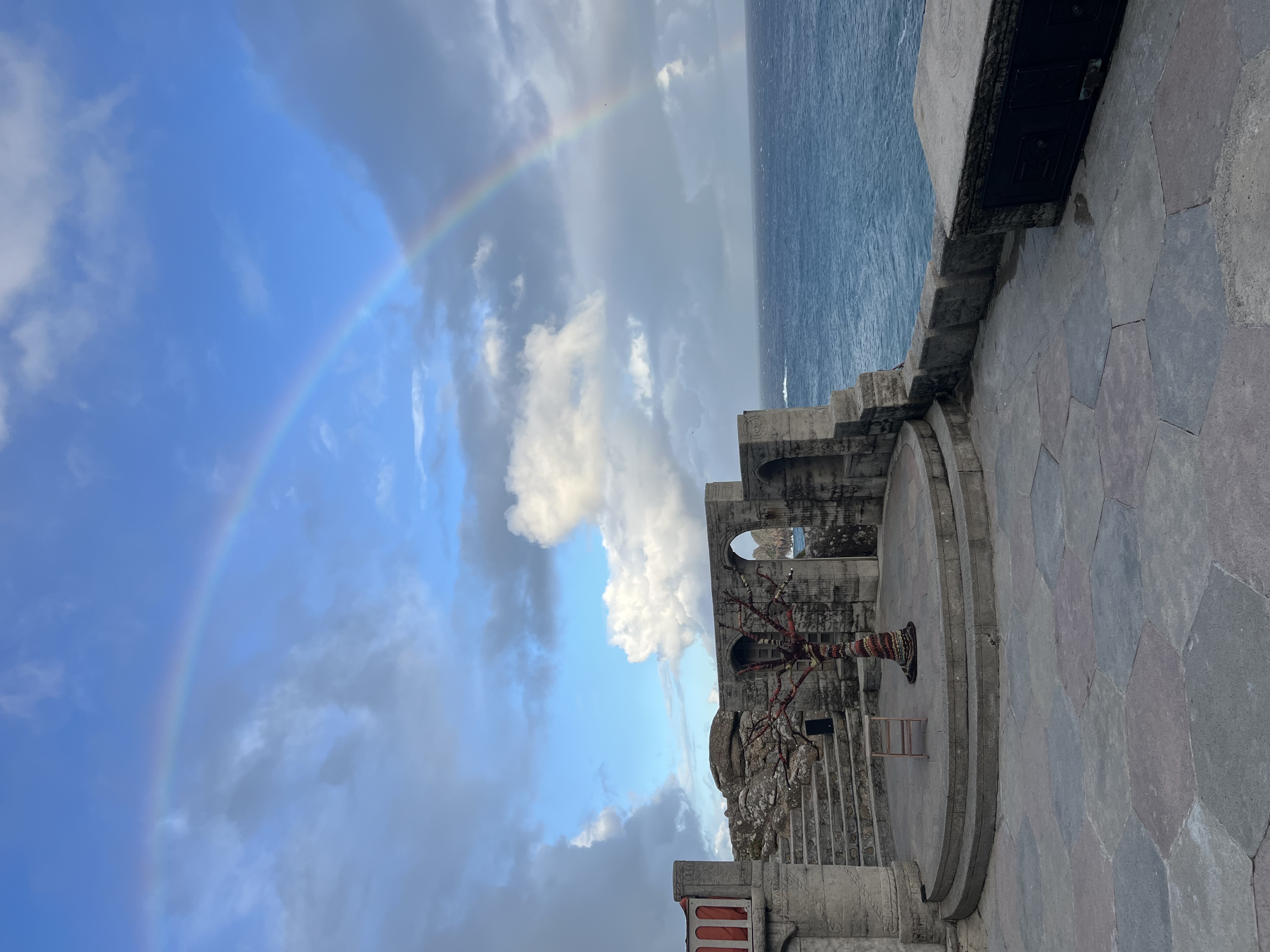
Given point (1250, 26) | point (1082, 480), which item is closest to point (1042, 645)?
point (1082, 480)

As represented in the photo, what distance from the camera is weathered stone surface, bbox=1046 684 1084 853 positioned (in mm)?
4977

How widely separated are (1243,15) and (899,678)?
818cm

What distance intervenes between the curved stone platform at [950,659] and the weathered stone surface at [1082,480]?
1.72 metres

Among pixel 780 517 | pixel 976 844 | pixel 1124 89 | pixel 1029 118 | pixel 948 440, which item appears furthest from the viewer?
pixel 780 517

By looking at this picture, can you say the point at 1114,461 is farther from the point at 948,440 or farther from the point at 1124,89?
the point at 948,440

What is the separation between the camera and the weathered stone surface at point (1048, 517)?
16.8 feet

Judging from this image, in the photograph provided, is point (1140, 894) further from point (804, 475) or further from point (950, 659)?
point (804, 475)

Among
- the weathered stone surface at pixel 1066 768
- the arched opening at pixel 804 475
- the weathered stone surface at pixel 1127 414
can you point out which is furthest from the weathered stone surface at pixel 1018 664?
the arched opening at pixel 804 475

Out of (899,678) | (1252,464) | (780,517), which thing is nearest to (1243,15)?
(1252,464)

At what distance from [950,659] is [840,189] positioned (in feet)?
158

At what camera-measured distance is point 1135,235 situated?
3.88 metres

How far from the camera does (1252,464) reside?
3059 mm

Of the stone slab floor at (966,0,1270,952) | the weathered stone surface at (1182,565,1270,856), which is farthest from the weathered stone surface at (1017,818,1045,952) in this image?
the weathered stone surface at (1182,565,1270,856)

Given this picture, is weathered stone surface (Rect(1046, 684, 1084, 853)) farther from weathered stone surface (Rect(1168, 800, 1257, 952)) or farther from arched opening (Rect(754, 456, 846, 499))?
arched opening (Rect(754, 456, 846, 499))
